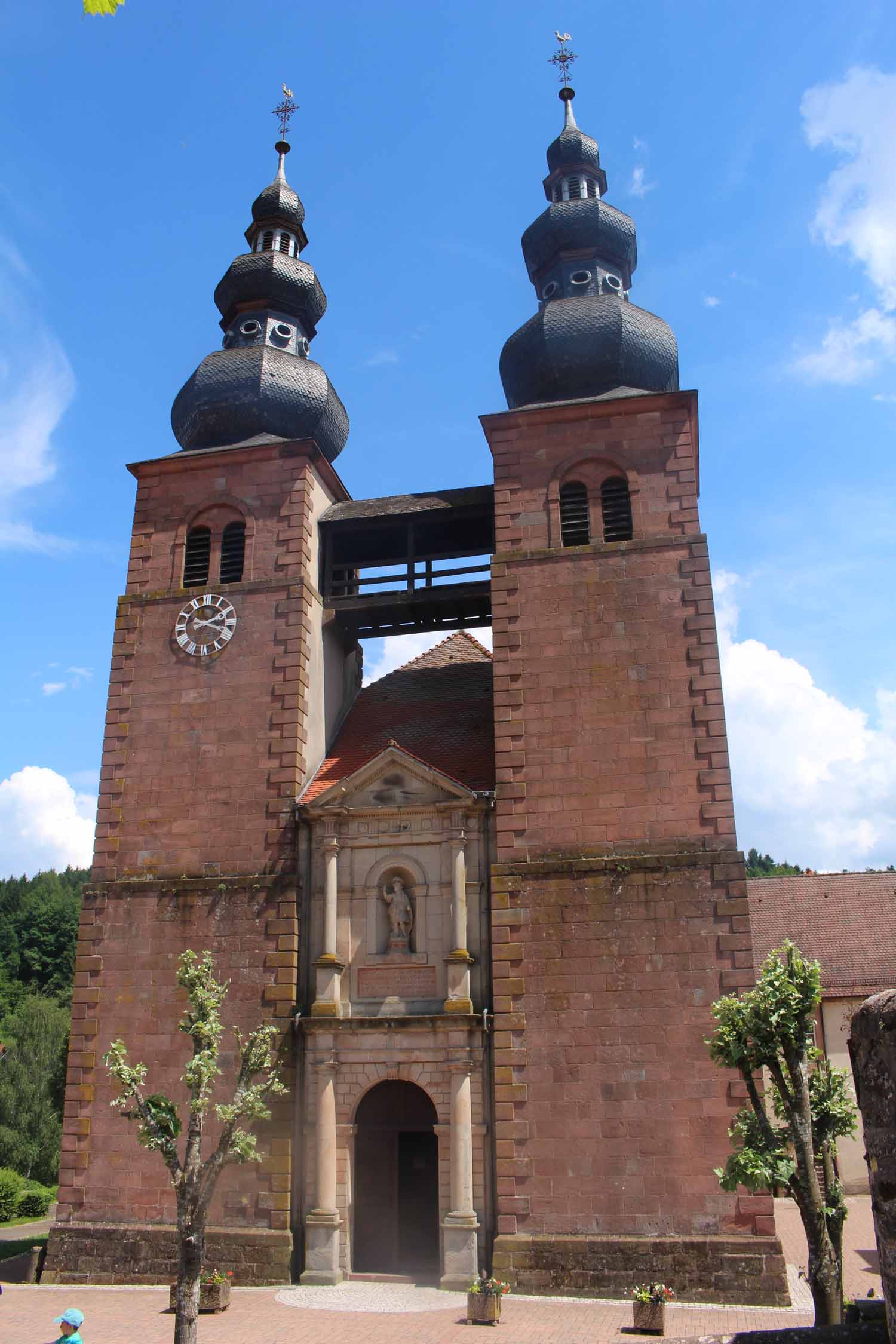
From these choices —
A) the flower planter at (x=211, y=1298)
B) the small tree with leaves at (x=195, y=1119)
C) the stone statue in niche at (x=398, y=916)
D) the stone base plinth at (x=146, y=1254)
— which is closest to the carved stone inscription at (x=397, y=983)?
the stone statue in niche at (x=398, y=916)

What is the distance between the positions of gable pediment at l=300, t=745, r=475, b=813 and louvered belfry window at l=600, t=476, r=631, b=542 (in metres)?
6.04

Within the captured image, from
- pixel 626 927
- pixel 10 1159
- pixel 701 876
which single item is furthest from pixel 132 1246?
pixel 10 1159

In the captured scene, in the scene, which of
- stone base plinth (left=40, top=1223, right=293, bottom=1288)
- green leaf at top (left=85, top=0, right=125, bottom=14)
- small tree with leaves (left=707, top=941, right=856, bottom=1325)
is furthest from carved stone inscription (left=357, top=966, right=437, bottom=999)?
green leaf at top (left=85, top=0, right=125, bottom=14)

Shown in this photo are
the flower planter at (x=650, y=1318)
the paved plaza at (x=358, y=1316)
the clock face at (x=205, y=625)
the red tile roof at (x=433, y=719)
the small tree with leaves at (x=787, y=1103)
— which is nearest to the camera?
the small tree with leaves at (x=787, y=1103)

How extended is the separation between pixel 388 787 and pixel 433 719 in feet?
10.8

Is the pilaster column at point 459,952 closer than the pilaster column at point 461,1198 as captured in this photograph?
No

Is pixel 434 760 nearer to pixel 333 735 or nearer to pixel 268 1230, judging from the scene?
pixel 333 735

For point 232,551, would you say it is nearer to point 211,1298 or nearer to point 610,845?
point 610,845

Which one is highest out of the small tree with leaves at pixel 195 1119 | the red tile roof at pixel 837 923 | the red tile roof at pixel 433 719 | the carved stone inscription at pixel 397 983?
the red tile roof at pixel 433 719

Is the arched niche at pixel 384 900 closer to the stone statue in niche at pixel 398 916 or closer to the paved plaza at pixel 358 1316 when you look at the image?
the stone statue in niche at pixel 398 916

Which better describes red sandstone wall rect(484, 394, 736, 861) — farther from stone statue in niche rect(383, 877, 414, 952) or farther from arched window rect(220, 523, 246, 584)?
arched window rect(220, 523, 246, 584)

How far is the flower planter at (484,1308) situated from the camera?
16.0m

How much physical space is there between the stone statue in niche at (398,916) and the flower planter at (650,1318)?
758 centimetres

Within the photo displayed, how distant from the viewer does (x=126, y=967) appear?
21.6 meters
